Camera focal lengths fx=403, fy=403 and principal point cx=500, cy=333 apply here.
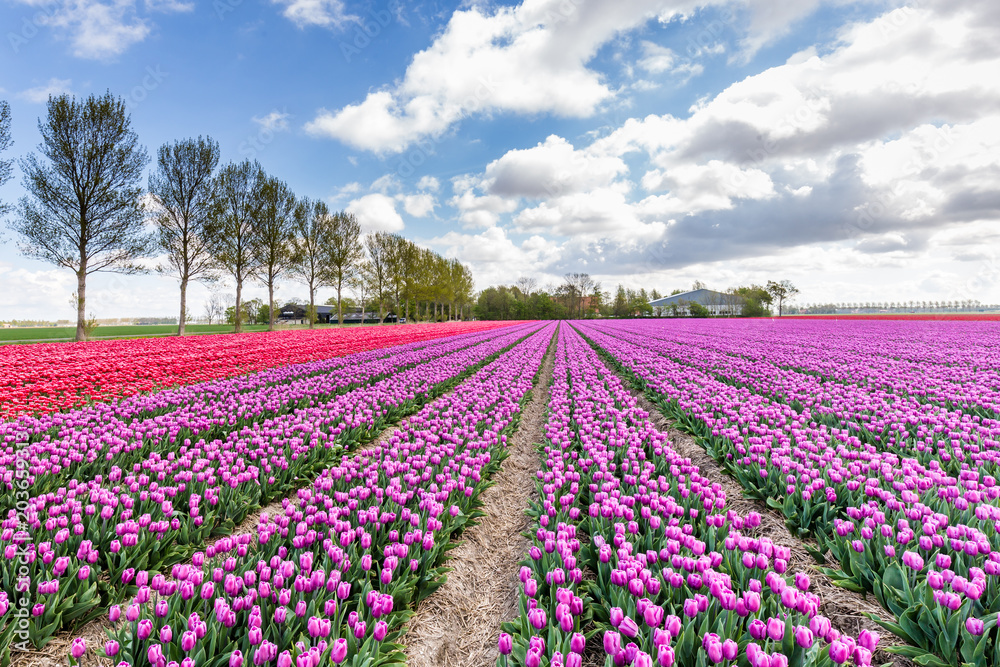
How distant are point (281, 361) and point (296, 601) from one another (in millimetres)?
11910

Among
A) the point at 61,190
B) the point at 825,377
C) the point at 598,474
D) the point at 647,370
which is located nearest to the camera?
the point at 598,474

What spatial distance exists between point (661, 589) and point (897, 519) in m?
2.02

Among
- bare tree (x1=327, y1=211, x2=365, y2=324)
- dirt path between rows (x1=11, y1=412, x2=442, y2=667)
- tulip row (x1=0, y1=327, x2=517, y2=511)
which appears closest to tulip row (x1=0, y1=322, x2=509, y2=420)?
tulip row (x1=0, y1=327, x2=517, y2=511)

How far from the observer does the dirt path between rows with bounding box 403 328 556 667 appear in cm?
253

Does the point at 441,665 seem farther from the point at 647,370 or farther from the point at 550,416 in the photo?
the point at 647,370

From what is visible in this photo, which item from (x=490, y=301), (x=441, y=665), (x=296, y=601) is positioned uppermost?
(x=490, y=301)

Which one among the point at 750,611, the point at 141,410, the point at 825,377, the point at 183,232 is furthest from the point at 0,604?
the point at 183,232

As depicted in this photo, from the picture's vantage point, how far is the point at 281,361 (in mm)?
12703

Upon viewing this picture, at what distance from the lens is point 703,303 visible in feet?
483

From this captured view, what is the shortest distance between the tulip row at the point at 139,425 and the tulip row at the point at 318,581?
85.1 inches

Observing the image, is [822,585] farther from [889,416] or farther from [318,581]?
[889,416]

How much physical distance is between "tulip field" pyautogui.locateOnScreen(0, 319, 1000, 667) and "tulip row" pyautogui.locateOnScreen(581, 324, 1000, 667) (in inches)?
0.8

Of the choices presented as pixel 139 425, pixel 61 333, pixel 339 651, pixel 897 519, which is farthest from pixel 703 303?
pixel 339 651

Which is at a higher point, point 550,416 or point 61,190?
point 61,190
